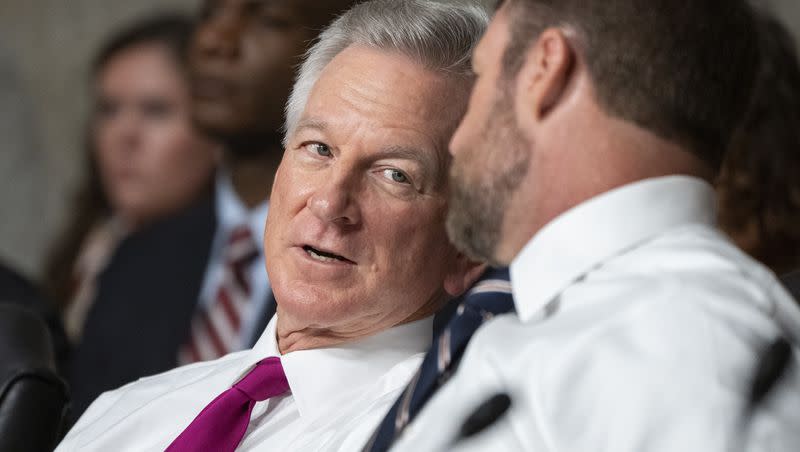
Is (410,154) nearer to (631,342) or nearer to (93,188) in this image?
(631,342)

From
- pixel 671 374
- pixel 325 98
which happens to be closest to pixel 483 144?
pixel 671 374

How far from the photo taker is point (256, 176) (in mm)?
3498

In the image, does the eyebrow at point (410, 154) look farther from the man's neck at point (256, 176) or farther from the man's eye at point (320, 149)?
the man's neck at point (256, 176)

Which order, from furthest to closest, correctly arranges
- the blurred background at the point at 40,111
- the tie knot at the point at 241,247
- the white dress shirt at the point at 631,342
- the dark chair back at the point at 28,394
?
the blurred background at the point at 40,111 < the tie knot at the point at 241,247 < the dark chair back at the point at 28,394 < the white dress shirt at the point at 631,342

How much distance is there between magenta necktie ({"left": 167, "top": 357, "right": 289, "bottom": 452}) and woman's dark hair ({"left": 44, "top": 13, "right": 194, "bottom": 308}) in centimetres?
291

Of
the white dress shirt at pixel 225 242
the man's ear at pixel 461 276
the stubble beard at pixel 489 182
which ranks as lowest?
the white dress shirt at pixel 225 242

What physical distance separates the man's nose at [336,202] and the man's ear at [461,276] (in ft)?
0.61

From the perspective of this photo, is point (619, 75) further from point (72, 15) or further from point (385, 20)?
point (72, 15)

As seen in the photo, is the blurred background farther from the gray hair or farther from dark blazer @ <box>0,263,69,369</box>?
the gray hair

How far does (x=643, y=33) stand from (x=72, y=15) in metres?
4.84

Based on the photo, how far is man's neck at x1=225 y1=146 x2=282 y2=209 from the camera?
137 inches

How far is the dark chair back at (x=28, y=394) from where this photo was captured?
2.05 metres

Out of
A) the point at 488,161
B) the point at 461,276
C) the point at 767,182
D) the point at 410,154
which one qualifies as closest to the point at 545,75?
the point at 488,161

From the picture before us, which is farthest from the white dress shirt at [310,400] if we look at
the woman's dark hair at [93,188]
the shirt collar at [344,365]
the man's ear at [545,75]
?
the woman's dark hair at [93,188]
